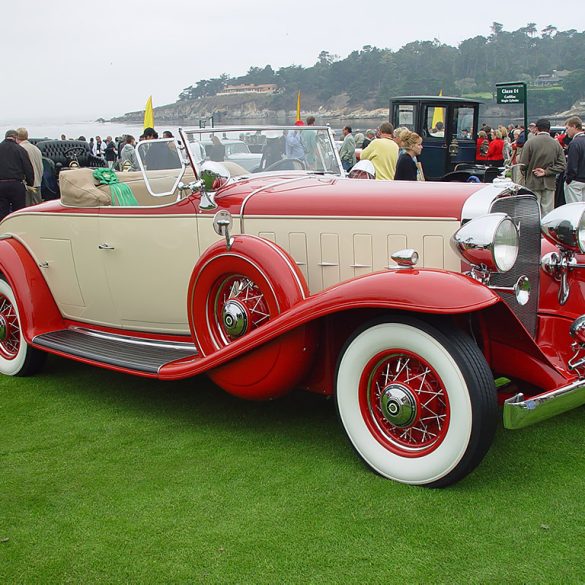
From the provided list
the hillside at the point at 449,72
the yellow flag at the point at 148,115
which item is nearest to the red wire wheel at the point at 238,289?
the yellow flag at the point at 148,115

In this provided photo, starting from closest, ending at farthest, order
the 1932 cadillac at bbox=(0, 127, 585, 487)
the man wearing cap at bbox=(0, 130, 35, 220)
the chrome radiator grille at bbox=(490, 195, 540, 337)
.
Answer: the 1932 cadillac at bbox=(0, 127, 585, 487)
the chrome radiator grille at bbox=(490, 195, 540, 337)
the man wearing cap at bbox=(0, 130, 35, 220)

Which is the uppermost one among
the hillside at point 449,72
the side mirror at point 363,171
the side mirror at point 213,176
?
the side mirror at point 213,176

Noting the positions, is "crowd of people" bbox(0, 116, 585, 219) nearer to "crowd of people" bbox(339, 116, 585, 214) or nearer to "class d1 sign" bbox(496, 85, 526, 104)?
"crowd of people" bbox(339, 116, 585, 214)

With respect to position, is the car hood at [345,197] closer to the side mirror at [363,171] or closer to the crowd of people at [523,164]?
the side mirror at [363,171]

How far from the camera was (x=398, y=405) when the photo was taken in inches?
122

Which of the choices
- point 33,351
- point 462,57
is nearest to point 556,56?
point 462,57

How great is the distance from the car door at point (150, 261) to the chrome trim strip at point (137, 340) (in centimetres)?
7

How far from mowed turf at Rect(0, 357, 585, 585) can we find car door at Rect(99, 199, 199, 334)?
0.64m

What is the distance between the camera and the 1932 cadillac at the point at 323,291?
3043 mm

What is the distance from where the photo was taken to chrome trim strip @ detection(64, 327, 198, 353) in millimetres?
4396

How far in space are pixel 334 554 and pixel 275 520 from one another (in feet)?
1.15

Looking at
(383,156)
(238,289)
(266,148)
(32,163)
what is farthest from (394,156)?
→ (32,163)

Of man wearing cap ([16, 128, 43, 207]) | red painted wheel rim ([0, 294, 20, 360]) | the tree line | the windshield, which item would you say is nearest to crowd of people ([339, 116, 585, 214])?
the windshield

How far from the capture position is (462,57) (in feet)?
225
